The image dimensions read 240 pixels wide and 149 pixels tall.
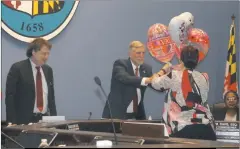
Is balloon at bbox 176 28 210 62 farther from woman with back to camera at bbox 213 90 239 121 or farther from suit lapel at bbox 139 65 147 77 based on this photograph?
suit lapel at bbox 139 65 147 77

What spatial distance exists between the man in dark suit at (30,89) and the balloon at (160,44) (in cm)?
133

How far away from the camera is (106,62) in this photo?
496 centimetres

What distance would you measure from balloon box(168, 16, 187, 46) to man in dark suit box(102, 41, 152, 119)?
72 cm

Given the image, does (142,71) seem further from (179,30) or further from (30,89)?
(30,89)

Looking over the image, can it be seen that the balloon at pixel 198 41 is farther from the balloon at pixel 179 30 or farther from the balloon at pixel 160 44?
the balloon at pixel 160 44

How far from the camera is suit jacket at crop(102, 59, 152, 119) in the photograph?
489cm

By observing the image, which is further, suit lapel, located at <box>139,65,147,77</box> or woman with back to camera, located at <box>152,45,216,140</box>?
suit lapel, located at <box>139,65,147,77</box>

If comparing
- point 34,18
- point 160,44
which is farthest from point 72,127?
point 160,44

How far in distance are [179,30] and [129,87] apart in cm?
95

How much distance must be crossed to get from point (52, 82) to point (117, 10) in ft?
3.82

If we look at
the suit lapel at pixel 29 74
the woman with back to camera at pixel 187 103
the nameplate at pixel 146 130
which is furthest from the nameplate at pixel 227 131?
the suit lapel at pixel 29 74

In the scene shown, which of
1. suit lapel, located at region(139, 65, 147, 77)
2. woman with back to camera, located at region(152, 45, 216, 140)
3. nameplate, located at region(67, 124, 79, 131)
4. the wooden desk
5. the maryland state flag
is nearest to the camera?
the wooden desk

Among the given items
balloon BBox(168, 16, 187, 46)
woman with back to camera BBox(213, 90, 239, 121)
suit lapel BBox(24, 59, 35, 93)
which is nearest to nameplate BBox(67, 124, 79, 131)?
suit lapel BBox(24, 59, 35, 93)

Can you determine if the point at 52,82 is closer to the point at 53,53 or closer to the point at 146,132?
the point at 53,53
